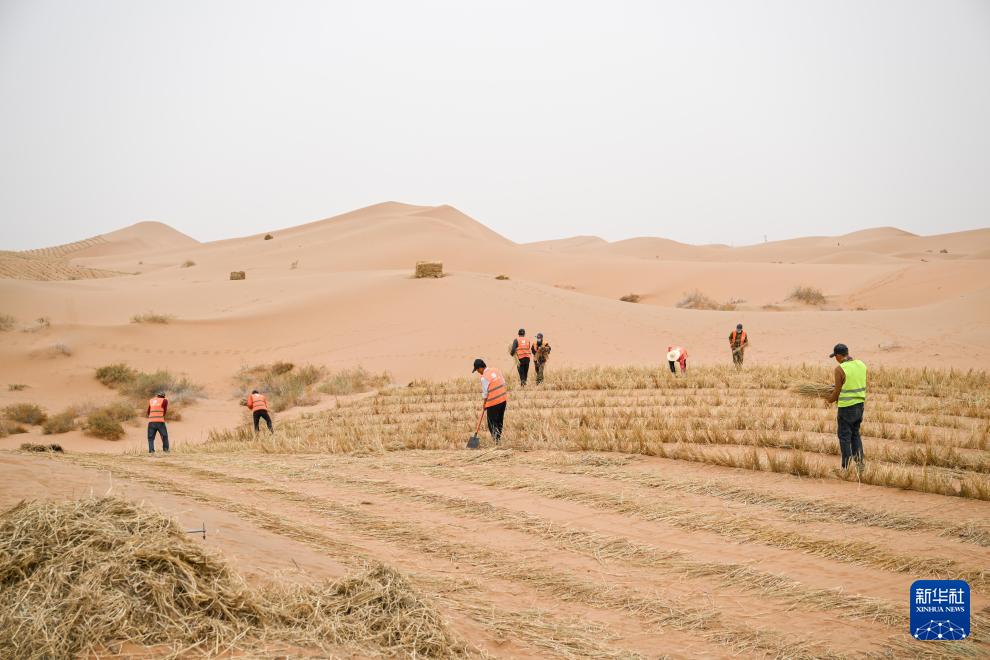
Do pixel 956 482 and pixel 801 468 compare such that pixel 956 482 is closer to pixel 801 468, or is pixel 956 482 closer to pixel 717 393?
pixel 801 468

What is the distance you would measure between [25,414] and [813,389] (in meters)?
18.7

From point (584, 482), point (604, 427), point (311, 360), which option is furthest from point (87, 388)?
point (584, 482)

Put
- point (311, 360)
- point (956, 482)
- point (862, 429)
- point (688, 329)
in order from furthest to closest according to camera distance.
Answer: point (688, 329), point (311, 360), point (862, 429), point (956, 482)

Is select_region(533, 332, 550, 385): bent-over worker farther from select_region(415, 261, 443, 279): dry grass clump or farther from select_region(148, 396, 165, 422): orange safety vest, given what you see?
select_region(415, 261, 443, 279): dry grass clump

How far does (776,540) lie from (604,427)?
18.4ft

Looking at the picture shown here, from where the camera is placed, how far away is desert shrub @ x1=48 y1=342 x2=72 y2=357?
24203mm

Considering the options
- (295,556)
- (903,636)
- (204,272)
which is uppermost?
(204,272)

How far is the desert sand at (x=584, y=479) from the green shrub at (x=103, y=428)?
1.09ft

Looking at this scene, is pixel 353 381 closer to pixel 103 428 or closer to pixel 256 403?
pixel 103 428

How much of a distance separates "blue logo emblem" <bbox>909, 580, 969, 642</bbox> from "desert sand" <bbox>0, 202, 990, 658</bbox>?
139 millimetres

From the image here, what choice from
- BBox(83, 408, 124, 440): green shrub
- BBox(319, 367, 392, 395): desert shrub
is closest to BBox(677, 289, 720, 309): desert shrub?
BBox(319, 367, 392, 395): desert shrub

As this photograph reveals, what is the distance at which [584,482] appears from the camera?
30.2ft

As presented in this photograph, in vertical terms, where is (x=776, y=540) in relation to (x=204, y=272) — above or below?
below

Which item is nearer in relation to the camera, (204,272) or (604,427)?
(604,427)
